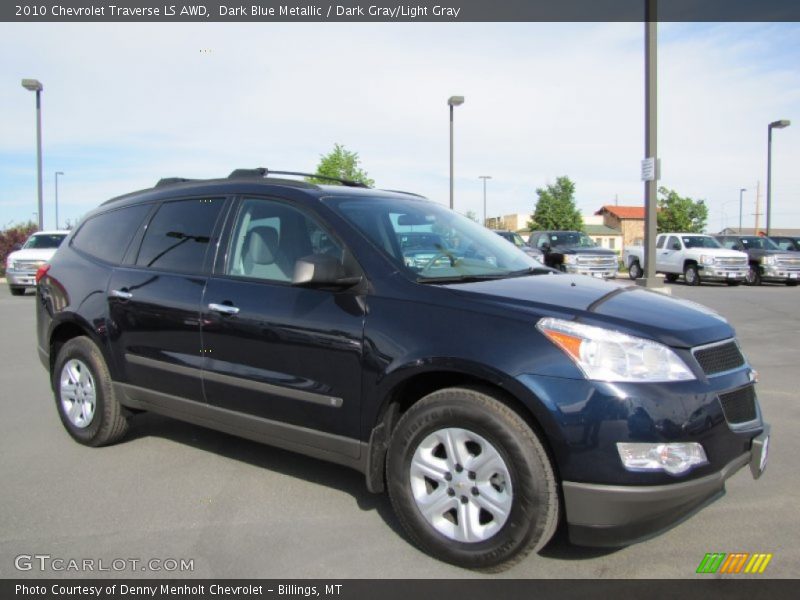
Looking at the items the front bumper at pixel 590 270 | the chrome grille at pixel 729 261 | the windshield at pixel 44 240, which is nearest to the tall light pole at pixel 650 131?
the front bumper at pixel 590 270

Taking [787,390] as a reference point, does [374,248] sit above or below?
above

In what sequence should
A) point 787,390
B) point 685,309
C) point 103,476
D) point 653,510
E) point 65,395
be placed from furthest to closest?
point 787,390
point 65,395
point 103,476
point 685,309
point 653,510

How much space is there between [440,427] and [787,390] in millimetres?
4815

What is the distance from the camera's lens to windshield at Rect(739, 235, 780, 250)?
24125 mm

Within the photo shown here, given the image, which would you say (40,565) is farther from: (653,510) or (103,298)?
(653,510)

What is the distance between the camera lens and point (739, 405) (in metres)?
3.03

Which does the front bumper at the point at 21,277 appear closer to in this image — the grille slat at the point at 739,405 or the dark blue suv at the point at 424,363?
the dark blue suv at the point at 424,363

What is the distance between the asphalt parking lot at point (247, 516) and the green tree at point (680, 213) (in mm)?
58364

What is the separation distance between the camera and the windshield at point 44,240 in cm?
1940

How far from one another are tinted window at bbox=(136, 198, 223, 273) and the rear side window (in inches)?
8.8

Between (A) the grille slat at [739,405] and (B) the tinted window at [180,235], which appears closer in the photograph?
(A) the grille slat at [739,405]

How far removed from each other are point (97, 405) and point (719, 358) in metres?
3.92
